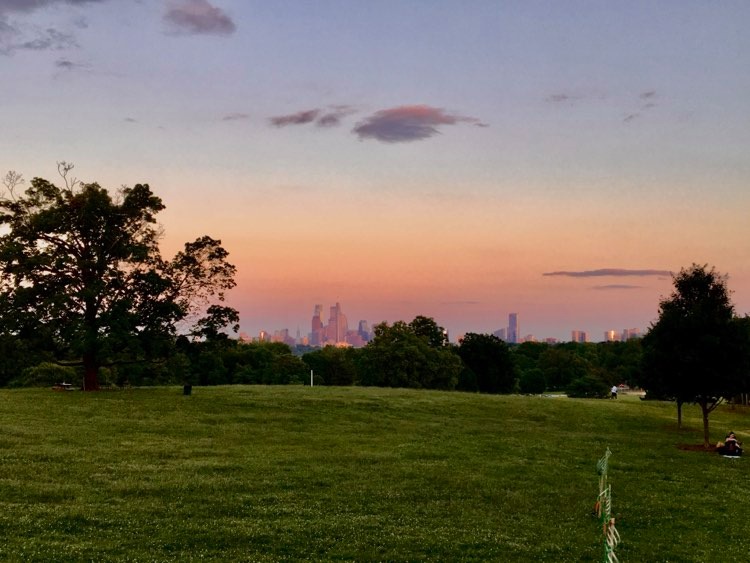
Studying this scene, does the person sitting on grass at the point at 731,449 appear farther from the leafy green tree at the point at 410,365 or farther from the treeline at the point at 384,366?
the leafy green tree at the point at 410,365

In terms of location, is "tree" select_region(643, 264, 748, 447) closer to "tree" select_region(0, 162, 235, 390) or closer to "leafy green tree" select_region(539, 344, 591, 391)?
"tree" select_region(0, 162, 235, 390)

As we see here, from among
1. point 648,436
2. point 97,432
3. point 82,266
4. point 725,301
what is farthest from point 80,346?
point 725,301

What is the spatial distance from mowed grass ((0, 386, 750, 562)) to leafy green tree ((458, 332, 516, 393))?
81.4m

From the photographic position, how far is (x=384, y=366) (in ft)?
358

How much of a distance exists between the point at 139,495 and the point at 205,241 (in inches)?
1607

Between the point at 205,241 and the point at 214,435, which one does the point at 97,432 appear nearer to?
the point at 214,435

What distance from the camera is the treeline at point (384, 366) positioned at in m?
65.8

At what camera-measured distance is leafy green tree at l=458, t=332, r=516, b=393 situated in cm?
12938

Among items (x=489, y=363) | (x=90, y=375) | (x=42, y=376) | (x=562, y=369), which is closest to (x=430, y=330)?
(x=489, y=363)

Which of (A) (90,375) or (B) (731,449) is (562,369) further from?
(A) (90,375)

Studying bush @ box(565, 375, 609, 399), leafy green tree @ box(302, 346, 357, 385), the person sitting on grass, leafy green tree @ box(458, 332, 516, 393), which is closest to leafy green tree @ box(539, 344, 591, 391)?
bush @ box(565, 375, 609, 399)

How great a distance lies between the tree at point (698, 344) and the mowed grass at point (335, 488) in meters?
4.36


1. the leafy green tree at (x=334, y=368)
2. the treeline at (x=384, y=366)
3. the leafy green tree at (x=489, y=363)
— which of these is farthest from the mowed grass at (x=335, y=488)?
the leafy green tree at (x=334, y=368)

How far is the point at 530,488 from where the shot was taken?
2530 cm
